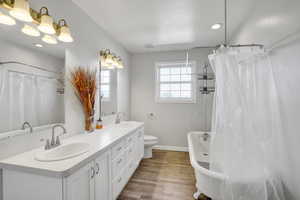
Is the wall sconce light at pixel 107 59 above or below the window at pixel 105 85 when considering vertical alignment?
above

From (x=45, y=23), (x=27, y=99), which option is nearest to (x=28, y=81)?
(x=27, y=99)

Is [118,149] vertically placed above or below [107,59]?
below

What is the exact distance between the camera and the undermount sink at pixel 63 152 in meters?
1.09

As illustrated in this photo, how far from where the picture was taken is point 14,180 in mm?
992

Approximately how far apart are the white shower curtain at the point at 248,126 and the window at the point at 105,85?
75.9 inches

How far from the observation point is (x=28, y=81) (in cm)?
125

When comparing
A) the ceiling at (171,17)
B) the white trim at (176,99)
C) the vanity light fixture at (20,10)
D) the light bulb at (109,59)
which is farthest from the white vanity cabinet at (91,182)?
the white trim at (176,99)

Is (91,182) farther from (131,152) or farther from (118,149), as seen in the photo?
(131,152)

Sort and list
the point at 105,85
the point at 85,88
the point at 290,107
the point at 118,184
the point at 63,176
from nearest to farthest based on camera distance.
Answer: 1. the point at 63,176
2. the point at 290,107
3. the point at 118,184
4. the point at 85,88
5. the point at 105,85

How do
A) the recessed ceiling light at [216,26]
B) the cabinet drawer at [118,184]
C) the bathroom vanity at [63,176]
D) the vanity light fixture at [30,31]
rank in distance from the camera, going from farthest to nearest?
the recessed ceiling light at [216,26] < the cabinet drawer at [118,184] < the vanity light fixture at [30,31] < the bathroom vanity at [63,176]

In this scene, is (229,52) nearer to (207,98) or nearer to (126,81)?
(207,98)

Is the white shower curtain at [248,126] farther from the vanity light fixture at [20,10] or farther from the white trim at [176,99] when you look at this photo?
the white trim at [176,99]

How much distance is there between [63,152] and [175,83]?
9.39 feet

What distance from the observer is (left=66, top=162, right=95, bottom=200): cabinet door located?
0.94 m
